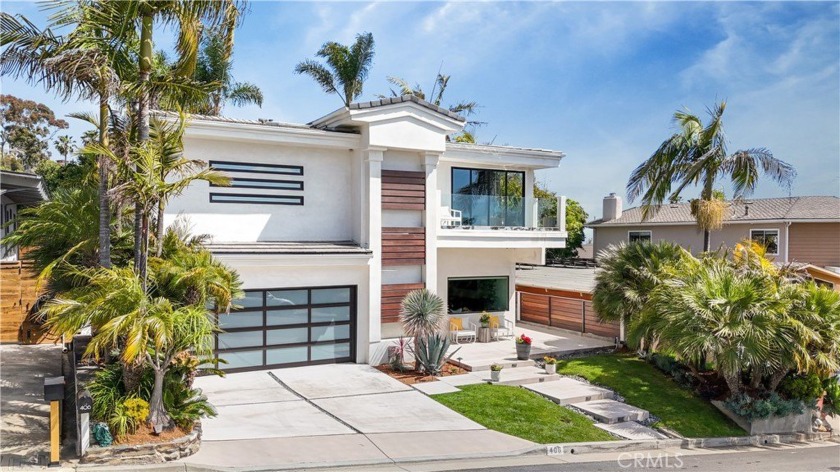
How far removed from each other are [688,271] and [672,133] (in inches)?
220

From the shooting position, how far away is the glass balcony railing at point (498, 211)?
19.0m

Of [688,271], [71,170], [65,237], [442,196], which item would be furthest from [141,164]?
[71,170]

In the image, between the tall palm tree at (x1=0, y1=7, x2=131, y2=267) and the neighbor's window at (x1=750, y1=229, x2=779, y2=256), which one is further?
the neighbor's window at (x1=750, y1=229, x2=779, y2=256)

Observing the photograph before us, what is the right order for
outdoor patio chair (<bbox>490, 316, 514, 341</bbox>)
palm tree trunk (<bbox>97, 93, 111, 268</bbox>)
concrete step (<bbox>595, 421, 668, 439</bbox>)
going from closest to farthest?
palm tree trunk (<bbox>97, 93, 111, 268</bbox>)
concrete step (<bbox>595, 421, 668, 439</bbox>)
outdoor patio chair (<bbox>490, 316, 514, 341</bbox>)

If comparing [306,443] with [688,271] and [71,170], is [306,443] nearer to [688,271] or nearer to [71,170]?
[688,271]

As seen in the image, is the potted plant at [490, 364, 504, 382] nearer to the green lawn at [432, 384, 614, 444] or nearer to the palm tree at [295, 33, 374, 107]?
the green lawn at [432, 384, 614, 444]

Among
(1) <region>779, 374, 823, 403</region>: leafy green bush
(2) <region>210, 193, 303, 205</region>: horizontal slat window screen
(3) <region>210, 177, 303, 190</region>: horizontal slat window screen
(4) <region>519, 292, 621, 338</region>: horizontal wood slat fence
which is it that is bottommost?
(1) <region>779, 374, 823, 403</region>: leafy green bush

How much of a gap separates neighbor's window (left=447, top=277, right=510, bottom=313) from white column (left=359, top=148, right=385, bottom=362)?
4.06m

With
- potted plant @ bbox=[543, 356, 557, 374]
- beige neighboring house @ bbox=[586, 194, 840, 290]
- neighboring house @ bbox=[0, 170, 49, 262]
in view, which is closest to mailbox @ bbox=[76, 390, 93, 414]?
neighboring house @ bbox=[0, 170, 49, 262]

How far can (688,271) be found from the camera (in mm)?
15445

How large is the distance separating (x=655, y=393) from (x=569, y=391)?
222 centimetres

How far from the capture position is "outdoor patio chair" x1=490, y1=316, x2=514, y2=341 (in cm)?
2035

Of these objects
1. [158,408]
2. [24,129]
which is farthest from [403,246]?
[24,129]
